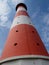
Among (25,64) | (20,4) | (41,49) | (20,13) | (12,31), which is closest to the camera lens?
(25,64)

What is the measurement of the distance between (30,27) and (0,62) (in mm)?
3217

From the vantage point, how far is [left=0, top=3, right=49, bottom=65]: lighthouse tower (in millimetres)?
8516

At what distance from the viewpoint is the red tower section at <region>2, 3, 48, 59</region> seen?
29.6 feet

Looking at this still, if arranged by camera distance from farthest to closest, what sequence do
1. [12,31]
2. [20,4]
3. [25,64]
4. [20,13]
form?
[20,4], [20,13], [12,31], [25,64]

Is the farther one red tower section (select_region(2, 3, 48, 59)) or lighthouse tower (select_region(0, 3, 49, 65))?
red tower section (select_region(2, 3, 48, 59))

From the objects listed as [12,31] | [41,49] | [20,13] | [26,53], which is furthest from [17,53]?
[20,13]

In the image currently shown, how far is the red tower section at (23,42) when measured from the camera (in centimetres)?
901

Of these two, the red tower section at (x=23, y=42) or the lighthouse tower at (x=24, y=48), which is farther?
the red tower section at (x=23, y=42)

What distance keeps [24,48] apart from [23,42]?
492mm

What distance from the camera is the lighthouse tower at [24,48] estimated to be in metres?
8.52

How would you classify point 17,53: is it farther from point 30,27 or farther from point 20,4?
point 20,4

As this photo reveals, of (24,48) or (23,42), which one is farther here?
(23,42)

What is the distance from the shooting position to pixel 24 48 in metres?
9.09

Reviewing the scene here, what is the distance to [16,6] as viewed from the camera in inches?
538
